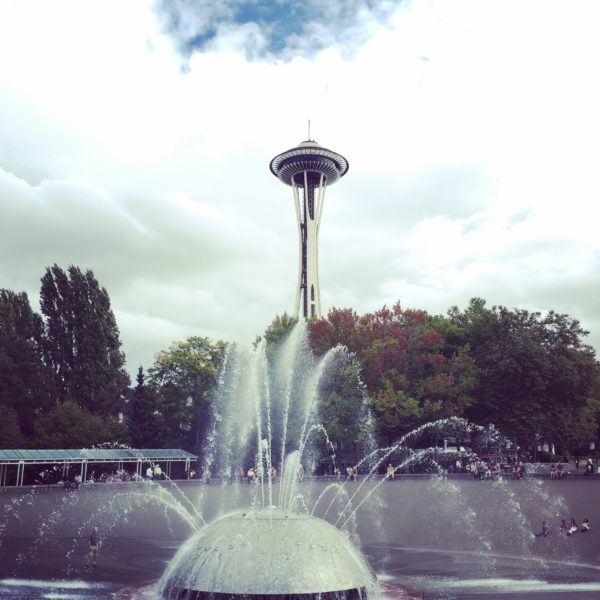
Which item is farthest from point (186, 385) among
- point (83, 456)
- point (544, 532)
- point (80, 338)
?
point (544, 532)

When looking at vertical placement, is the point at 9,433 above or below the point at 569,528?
above

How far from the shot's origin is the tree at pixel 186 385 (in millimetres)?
56875

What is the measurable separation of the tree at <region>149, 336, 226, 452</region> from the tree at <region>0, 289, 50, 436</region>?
447 inches

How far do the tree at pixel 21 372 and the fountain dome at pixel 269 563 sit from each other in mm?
37415

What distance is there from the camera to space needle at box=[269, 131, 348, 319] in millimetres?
Result: 80750

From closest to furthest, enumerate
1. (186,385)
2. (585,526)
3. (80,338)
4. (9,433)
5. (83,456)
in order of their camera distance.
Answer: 1. (585,526)
2. (83,456)
3. (9,433)
4. (80,338)
5. (186,385)

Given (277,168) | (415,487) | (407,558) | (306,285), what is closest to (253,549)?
(407,558)

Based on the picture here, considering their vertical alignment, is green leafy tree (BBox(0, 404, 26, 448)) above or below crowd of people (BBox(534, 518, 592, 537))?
above

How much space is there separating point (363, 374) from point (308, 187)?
4501cm

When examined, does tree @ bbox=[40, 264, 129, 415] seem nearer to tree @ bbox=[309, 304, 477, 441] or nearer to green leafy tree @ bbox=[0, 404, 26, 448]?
green leafy tree @ bbox=[0, 404, 26, 448]

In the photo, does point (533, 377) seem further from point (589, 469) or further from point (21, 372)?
point (21, 372)

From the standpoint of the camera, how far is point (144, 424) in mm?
52688

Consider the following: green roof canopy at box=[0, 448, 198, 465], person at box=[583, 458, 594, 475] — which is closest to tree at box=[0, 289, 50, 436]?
green roof canopy at box=[0, 448, 198, 465]

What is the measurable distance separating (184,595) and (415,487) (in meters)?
22.3
